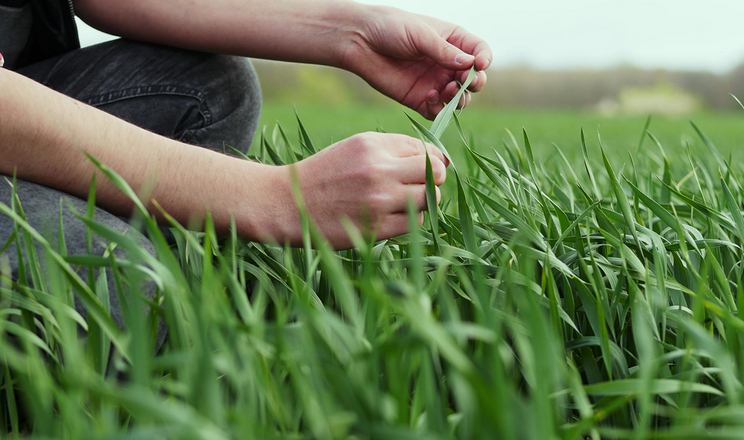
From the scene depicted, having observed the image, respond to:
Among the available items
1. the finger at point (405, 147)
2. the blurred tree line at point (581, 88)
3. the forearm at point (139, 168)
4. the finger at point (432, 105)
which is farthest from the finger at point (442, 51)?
the blurred tree line at point (581, 88)

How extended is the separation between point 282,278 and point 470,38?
1.91ft

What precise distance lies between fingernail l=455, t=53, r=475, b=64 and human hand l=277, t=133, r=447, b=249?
Result: 0.31 m

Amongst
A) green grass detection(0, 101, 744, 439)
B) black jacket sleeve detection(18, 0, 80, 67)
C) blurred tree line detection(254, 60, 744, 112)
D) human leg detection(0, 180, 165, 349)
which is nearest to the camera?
green grass detection(0, 101, 744, 439)

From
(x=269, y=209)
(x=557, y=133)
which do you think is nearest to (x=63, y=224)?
(x=269, y=209)

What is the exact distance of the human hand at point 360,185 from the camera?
2.21 feet

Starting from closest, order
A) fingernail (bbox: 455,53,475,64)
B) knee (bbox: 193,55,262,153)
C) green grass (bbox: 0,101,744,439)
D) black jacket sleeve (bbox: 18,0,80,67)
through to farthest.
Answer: green grass (bbox: 0,101,744,439)
fingernail (bbox: 455,53,475,64)
black jacket sleeve (bbox: 18,0,80,67)
knee (bbox: 193,55,262,153)

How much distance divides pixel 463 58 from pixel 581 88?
1018 inches

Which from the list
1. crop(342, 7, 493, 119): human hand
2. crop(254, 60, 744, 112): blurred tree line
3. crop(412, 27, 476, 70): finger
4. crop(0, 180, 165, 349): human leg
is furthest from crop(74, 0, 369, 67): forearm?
crop(254, 60, 744, 112): blurred tree line

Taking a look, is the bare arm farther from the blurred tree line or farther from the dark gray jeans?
the blurred tree line

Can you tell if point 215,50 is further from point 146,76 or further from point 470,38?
point 470,38

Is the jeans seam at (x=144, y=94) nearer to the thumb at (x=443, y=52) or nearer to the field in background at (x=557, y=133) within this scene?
the field in background at (x=557, y=133)

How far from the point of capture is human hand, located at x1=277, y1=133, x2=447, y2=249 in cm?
67

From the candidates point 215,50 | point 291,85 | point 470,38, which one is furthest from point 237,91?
point 291,85

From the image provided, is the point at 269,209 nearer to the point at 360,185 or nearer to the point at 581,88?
the point at 360,185
